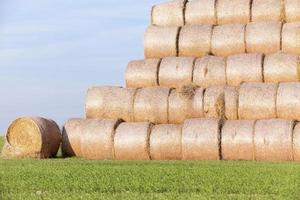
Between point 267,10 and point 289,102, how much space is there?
2.87 metres

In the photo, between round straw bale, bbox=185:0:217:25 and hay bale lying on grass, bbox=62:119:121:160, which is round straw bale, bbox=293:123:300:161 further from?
round straw bale, bbox=185:0:217:25

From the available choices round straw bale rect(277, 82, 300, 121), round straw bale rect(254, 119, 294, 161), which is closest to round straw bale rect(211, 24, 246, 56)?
round straw bale rect(277, 82, 300, 121)

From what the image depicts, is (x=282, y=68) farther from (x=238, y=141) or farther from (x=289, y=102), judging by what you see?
(x=238, y=141)

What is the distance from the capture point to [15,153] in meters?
15.1

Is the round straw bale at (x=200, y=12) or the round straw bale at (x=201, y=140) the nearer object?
the round straw bale at (x=201, y=140)

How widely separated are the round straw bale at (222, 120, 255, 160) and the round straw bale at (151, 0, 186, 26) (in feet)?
12.1

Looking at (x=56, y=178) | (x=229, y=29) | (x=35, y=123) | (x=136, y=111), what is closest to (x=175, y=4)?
(x=229, y=29)

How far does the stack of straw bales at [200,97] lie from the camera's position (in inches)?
543

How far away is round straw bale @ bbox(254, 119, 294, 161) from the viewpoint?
43.9 feet

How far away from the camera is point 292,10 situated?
15602 mm

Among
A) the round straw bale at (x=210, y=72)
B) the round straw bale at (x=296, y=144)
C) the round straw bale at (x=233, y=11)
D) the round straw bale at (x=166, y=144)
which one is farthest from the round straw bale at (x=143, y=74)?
the round straw bale at (x=296, y=144)

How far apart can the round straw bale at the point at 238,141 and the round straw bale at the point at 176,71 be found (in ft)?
6.36

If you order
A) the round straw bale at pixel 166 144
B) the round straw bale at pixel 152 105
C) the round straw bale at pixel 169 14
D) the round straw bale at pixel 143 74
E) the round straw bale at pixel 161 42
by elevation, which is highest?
the round straw bale at pixel 169 14

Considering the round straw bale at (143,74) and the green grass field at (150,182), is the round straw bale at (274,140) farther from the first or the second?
the round straw bale at (143,74)
